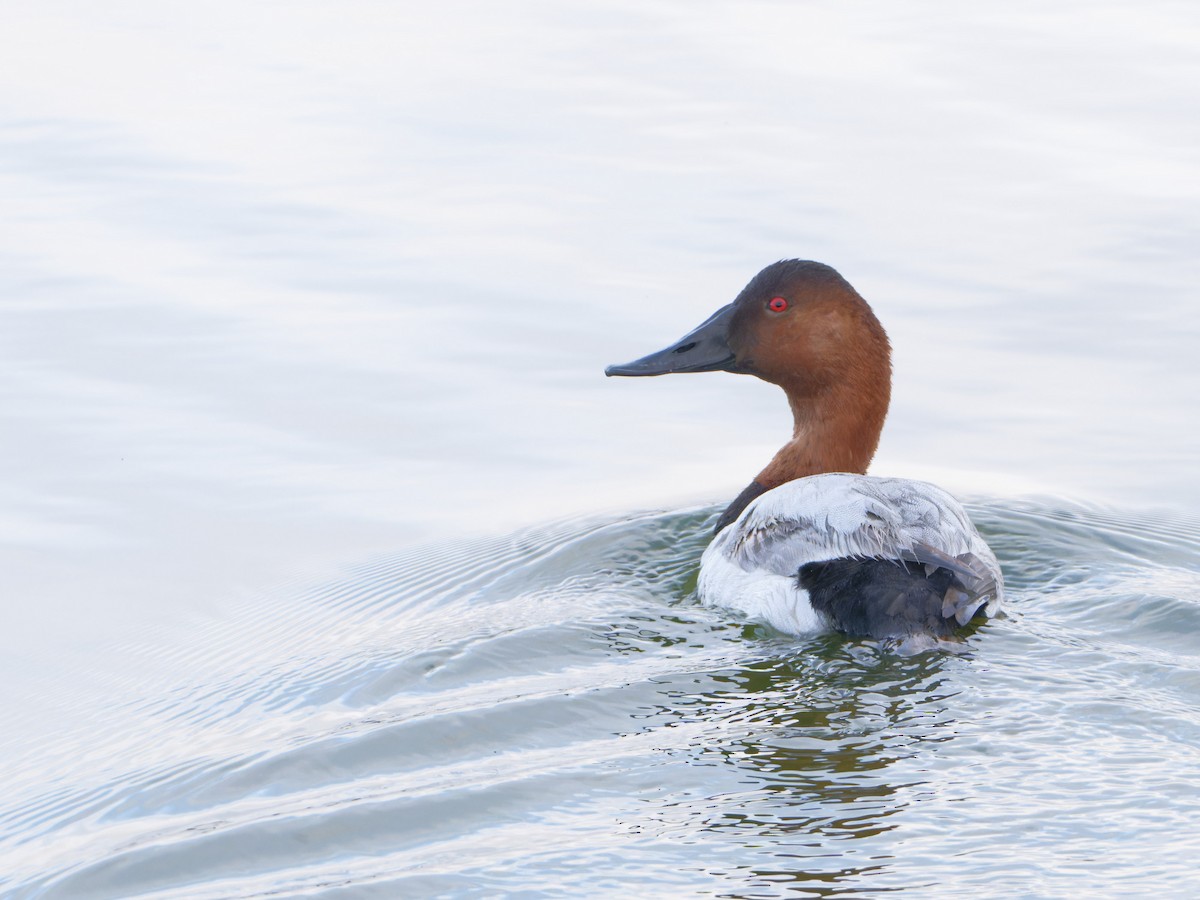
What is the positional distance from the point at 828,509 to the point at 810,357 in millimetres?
1377

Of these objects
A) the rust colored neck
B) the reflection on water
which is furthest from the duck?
the reflection on water

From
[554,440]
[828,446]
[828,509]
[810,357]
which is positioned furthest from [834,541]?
[554,440]

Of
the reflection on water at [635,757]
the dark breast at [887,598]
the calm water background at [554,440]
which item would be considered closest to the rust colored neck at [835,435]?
the calm water background at [554,440]

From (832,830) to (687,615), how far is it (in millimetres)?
2297

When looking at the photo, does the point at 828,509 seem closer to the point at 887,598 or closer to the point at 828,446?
the point at 887,598

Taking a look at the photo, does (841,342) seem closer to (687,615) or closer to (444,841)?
(687,615)

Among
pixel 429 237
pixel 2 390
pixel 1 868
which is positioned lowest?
pixel 1 868

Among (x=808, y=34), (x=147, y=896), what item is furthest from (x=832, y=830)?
(x=808, y=34)

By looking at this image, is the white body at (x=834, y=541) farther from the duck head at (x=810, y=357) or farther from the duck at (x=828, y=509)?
the duck head at (x=810, y=357)

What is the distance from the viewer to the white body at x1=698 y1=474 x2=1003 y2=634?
6.89 metres

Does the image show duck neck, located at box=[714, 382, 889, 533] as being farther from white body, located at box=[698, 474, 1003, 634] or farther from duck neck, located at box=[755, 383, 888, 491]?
white body, located at box=[698, 474, 1003, 634]

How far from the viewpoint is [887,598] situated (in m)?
6.71

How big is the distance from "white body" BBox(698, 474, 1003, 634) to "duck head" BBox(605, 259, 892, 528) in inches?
33.5

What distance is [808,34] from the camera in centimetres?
1530
